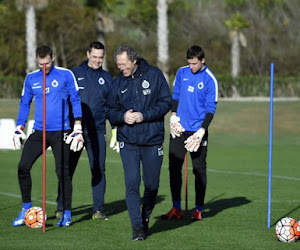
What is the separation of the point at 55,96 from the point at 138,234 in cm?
220

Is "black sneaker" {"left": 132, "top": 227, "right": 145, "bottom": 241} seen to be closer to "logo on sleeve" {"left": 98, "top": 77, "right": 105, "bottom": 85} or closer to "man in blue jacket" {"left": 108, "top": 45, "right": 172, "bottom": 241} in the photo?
"man in blue jacket" {"left": 108, "top": 45, "right": 172, "bottom": 241}

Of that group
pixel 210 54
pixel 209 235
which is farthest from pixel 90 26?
pixel 209 235

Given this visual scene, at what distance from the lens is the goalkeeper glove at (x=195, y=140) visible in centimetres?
1055

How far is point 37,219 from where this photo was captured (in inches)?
407

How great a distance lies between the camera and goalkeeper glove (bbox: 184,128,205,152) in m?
10.6

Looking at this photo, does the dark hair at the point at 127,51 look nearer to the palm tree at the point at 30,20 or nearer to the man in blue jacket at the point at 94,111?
the man in blue jacket at the point at 94,111

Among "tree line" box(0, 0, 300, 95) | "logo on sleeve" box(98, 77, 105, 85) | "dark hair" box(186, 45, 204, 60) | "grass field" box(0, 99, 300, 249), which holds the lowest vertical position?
"grass field" box(0, 99, 300, 249)

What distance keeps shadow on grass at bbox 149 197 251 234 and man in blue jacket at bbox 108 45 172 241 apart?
41.7 inches

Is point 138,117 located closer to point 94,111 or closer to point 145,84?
point 145,84

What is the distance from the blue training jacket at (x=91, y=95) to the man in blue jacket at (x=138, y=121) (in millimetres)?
1989

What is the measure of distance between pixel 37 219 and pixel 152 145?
202 centimetres

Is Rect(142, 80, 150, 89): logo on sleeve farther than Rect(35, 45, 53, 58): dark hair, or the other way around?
Rect(35, 45, 53, 58): dark hair

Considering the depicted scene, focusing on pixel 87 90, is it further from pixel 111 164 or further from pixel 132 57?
pixel 111 164

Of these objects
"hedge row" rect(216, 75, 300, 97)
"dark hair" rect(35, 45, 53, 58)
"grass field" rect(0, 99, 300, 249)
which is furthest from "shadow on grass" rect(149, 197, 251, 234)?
"hedge row" rect(216, 75, 300, 97)
